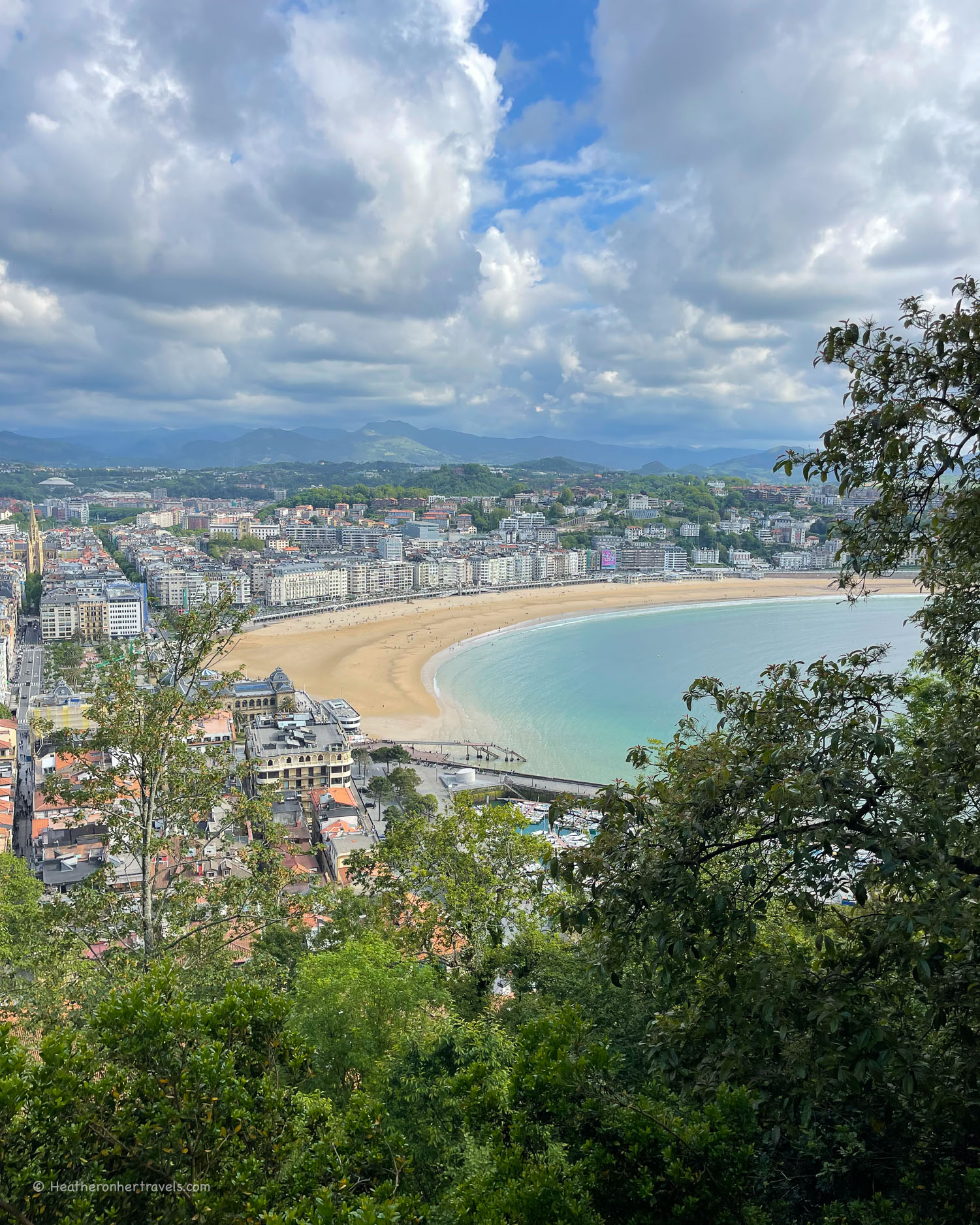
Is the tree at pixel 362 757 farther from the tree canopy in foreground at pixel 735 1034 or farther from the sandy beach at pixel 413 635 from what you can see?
the tree canopy in foreground at pixel 735 1034

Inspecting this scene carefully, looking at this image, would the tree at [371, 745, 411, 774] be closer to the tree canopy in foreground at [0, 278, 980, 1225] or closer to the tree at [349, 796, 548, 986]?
the tree at [349, 796, 548, 986]

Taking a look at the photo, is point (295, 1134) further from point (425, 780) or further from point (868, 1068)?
point (425, 780)

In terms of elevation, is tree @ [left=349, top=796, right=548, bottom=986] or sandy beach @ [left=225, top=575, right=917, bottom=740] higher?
tree @ [left=349, top=796, right=548, bottom=986]

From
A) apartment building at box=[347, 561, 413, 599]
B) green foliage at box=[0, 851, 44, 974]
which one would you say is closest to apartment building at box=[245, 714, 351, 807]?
green foliage at box=[0, 851, 44, 974]

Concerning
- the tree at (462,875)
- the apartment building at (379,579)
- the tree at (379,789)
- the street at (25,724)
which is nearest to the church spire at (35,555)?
the street at (25,724)

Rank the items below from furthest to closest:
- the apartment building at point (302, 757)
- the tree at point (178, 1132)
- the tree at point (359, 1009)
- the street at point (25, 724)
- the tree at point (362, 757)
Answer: the tree at point (362, 757) < the apartment building at point (302, 757) < the street at point (25, 724) < the tree at point (359, 1009) < the tree at point (178, 1132)

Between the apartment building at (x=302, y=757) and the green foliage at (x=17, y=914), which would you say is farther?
the apartment building at (x=302, y=757)

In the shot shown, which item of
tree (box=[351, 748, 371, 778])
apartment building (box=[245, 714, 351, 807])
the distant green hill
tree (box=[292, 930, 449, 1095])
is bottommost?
tree (box=[351, 748, 371, 778])
